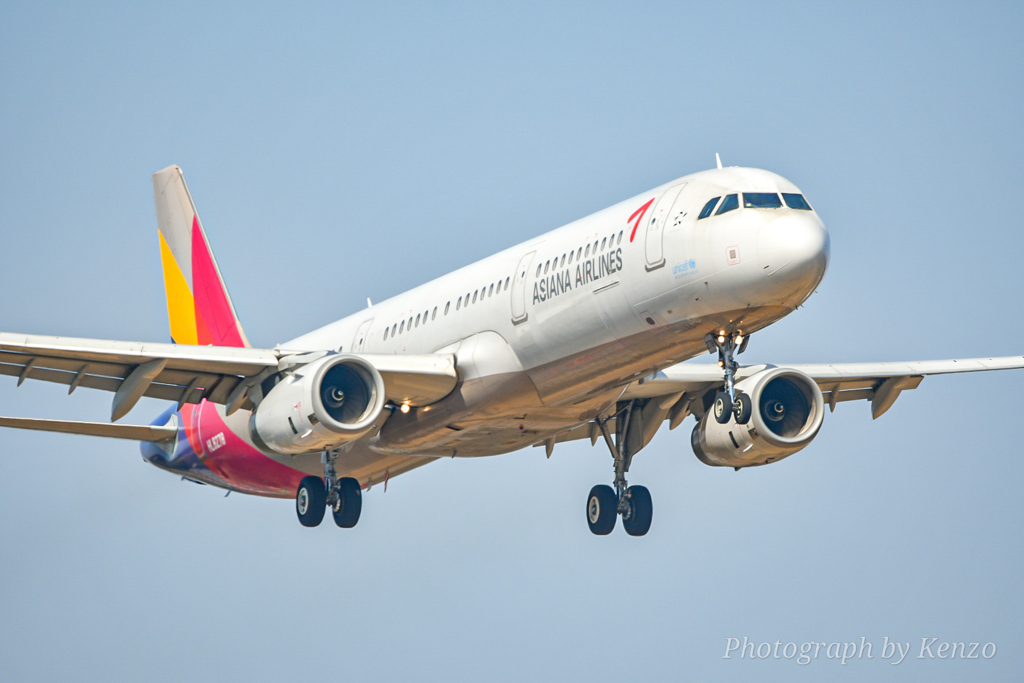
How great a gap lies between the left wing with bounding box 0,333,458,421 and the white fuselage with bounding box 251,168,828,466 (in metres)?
0.83

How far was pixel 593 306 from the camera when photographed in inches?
1022

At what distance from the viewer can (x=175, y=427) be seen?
118 ft

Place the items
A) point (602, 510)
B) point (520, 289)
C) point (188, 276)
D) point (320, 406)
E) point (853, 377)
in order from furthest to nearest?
1. point (188, 276)
2. point (602, 510)
3. point (853, 377)
4. point (520, 289)
5. point (320, 406)

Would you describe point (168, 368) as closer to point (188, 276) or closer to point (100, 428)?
point (100, 428)

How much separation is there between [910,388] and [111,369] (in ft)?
63.7

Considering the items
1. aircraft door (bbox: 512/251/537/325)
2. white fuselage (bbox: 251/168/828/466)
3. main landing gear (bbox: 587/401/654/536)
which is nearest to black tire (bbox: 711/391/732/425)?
white fuselage (bbox: 251/168/828/466)

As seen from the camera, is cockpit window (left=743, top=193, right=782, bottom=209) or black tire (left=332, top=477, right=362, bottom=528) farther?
black tire (left=332, top=477, right=362, bottom=528)

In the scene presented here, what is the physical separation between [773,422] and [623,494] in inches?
175

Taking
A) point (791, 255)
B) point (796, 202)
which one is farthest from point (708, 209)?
point (791, 255)

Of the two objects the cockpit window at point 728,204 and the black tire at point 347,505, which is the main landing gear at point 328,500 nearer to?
the black tire at point 347,505

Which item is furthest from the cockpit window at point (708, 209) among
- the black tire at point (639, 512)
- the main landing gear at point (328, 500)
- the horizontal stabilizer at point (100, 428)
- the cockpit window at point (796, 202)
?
the horizontal stabilizer at point (100, 428)

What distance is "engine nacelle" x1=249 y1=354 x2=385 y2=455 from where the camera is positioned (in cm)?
2712

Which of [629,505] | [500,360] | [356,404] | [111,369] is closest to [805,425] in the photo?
[629,505]

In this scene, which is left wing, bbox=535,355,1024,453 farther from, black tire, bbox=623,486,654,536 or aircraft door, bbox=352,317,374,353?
aircraft door, bbox=352,317,374,353
